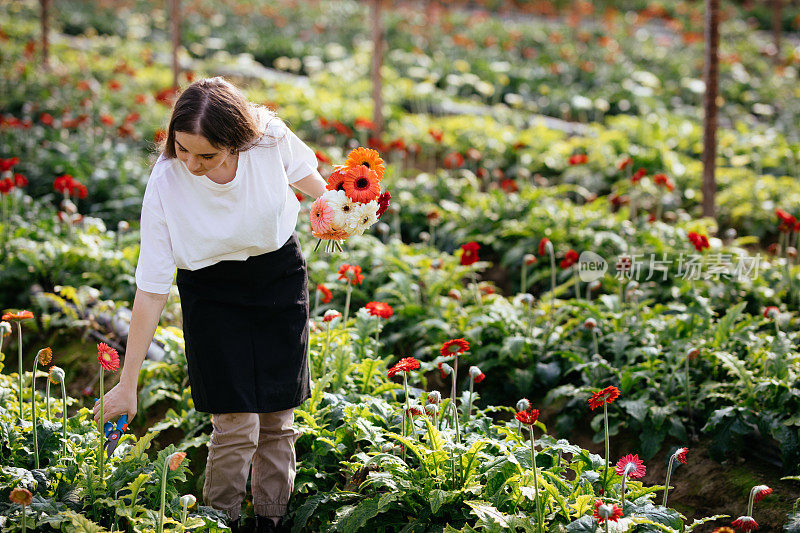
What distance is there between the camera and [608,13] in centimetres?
1703

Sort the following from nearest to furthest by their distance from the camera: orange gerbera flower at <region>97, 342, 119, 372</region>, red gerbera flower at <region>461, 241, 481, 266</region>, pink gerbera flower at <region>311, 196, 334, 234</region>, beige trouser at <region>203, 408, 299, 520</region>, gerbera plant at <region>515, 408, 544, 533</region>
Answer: gerbera plant at <region>515, 408, 544, 533</region>
orange gerbera flower at <region>97, 342, 119, 372</region>
pink gerbera flower at <region>311, 196, 334, 234</region>
beige trouser at <region>203, 408, 299, 520</region>
red gerbera flower at <region>461, 241, 481, 266</region>

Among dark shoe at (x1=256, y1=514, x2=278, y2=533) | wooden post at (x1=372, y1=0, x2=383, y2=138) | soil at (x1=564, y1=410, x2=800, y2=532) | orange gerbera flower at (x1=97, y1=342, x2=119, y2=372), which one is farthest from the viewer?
wooden post at (x1=372, y1=0, x2=383, y2=138)

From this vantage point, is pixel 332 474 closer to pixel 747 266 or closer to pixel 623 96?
pixel 747 266

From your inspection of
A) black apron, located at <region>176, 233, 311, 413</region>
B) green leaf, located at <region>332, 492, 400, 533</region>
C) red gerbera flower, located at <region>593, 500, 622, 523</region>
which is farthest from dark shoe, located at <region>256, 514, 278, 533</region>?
red gerbera flower, located at <region>593, 500, 622, 523</region>

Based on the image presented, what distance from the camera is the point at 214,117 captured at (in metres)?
2.47

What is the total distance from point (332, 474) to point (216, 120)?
1.37 metres

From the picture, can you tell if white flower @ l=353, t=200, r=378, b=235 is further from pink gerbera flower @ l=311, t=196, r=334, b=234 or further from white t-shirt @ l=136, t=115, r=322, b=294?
white t-shirt @ l=136, t=115, r=322, b=294

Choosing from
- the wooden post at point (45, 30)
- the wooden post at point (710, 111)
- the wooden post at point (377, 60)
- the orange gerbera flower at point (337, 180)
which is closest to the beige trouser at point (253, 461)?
the orange gerbera flower at point (337, 180)

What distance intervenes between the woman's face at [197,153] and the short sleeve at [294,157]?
27 centimetres

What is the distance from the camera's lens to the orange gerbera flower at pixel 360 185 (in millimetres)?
2645

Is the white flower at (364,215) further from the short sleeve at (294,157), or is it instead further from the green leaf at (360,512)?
the green leaf at (360,512)

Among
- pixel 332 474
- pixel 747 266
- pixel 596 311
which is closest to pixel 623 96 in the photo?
pixel 747 266

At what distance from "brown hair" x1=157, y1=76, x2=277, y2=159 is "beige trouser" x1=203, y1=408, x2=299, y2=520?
36.1 inches

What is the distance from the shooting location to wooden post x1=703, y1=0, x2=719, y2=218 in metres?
5.85
